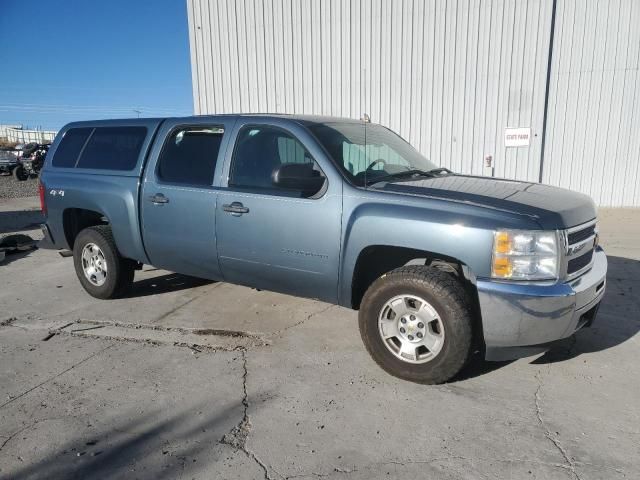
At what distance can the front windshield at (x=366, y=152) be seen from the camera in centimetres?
385

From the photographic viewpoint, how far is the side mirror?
356 centimetres

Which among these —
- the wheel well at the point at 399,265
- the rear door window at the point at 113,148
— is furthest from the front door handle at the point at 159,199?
the wheel well at the point at 399,265

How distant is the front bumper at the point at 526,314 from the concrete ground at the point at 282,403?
1.29 feet

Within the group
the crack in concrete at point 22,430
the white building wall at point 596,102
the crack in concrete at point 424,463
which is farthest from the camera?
the white building wall at point 596,102

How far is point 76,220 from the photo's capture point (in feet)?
18.3

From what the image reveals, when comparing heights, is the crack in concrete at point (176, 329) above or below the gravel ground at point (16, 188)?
above

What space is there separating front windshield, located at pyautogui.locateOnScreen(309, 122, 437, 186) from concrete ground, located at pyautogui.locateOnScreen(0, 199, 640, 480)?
1.45m

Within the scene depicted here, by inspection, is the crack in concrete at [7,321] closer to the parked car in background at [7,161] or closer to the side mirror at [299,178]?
the side mirror at [299,178]

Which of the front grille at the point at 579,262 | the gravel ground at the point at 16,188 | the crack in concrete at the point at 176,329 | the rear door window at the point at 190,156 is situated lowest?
the gravel ground at the point at 16,188

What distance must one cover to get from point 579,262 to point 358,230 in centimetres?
154

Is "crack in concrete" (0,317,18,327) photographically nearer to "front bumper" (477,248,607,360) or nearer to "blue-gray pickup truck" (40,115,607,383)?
"blue-gray pickup truck" (40,115,607,383)

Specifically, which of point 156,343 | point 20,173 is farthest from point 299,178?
point 20,173

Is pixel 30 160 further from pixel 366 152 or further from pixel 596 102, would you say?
pixel 366 152

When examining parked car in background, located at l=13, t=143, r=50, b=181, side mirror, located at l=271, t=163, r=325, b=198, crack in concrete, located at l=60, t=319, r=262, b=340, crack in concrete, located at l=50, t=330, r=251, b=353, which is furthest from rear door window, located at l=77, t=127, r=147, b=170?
parked car in background, located at l=13, t=143, r=50, b=181
